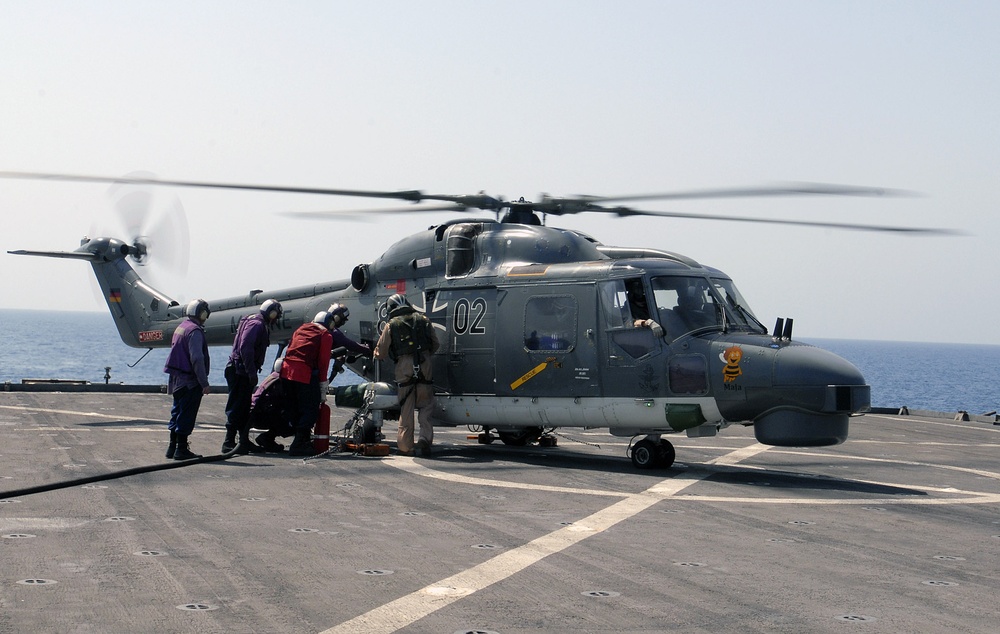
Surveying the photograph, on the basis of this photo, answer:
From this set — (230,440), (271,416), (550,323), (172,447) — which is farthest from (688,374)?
(172,447)

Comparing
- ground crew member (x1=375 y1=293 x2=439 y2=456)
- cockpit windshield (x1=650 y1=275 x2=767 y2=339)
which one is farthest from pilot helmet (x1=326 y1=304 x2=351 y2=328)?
cockpit windshield (x1=650 y1=275 x2=767 y2=339)

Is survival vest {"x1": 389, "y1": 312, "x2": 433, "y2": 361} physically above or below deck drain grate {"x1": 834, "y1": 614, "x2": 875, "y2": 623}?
above

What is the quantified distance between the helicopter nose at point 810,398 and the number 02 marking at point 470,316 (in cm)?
422

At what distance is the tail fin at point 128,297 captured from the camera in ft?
66.8

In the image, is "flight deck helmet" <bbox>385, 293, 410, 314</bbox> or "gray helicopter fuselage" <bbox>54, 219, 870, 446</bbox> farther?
"flight deck helmet" <bbox>385, 293, 410, 314</bbox>

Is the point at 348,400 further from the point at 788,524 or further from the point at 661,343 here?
the point at 788,524

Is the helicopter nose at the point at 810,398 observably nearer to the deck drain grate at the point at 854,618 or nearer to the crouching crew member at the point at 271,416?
the deck drain grate at the point at 854,618

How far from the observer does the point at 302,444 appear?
13.8m

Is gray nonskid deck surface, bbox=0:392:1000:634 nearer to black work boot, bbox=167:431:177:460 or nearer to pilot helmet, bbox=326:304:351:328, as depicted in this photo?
black work boot, bbox=167:431:177:460

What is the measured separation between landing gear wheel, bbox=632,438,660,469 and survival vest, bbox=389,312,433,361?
10.6 ft

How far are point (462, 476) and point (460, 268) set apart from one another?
151 inches

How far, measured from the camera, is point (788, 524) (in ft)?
29.8

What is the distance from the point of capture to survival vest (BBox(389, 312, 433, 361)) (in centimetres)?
1416

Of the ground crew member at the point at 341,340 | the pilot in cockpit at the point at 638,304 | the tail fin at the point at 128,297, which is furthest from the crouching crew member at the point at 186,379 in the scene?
the tail fin at the point at 128,297
